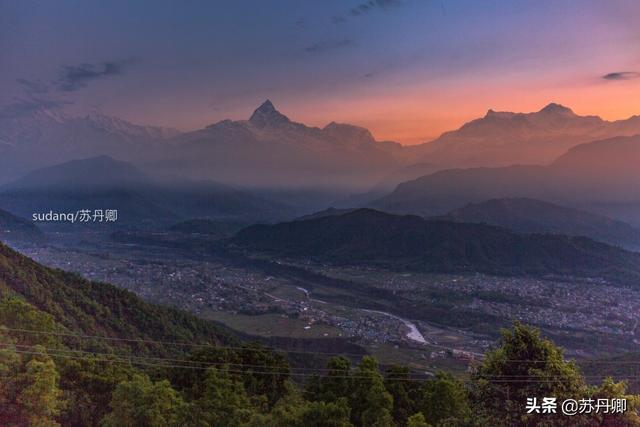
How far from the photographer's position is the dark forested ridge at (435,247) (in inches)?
4397

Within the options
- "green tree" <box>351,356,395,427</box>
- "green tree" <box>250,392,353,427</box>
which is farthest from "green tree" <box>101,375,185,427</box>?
"green tree" <box>351,356,395,427</box>

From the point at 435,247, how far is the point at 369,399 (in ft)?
377

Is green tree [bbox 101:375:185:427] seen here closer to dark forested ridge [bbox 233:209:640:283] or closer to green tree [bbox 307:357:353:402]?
green tree [bbox 307:357:353:402]

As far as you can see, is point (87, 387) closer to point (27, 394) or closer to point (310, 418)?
point (27, 394)

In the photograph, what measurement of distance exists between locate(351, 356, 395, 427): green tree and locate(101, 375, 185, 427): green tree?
7.73 metres

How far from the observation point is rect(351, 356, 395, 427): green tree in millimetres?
19111

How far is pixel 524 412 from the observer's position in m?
14.2

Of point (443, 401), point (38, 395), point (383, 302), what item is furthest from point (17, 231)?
point (443, 401)

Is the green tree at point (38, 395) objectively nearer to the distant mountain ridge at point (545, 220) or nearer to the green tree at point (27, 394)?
the green tree at point (27, 394)

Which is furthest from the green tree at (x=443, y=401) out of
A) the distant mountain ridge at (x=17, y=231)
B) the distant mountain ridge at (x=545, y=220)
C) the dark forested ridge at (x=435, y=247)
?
the distant mountain ridge at (x=17, y=231)

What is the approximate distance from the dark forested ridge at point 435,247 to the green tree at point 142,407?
107 meters

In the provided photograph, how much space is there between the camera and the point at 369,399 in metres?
20.6

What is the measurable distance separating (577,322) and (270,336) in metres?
48.7

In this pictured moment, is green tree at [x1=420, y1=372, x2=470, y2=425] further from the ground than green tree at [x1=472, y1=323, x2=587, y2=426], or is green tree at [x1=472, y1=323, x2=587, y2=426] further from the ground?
green tree at [x1=472, y1=323, x2=587, y2=426]
